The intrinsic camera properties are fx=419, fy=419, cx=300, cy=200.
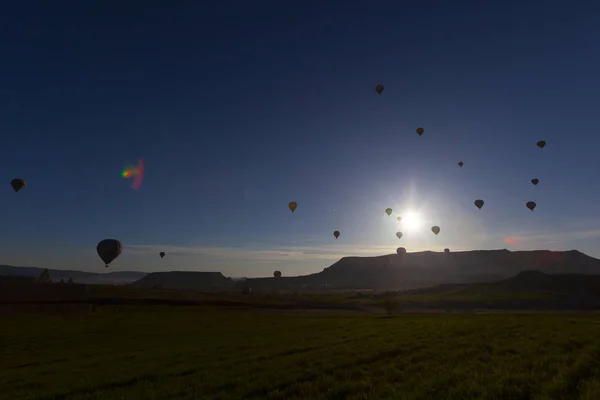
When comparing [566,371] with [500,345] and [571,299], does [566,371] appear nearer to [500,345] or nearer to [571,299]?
[500,345]

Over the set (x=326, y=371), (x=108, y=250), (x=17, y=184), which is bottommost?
(x=326, y=371)

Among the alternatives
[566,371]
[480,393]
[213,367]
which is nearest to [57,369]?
[213,367]

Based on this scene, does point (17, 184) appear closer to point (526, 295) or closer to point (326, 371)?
point (326, 371)

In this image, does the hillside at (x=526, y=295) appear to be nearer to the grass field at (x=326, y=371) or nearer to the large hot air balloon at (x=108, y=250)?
the large hot air balloon at (x=108, y=250)

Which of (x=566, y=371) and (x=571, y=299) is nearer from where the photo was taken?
(x=566, y=371)

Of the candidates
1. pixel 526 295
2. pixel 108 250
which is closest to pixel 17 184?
pixel 108 250

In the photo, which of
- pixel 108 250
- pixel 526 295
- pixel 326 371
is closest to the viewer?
pixel 326 371

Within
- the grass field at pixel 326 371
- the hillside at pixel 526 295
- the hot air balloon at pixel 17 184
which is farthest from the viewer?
the hillside at pixel 526 295

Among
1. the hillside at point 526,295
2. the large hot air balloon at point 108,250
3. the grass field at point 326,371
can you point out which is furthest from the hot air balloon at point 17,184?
the hillside at point 526,295
